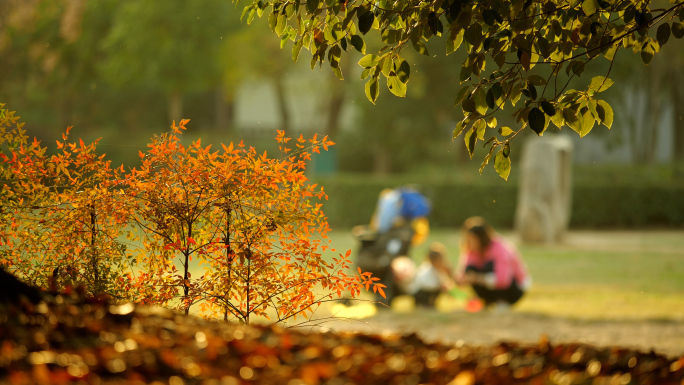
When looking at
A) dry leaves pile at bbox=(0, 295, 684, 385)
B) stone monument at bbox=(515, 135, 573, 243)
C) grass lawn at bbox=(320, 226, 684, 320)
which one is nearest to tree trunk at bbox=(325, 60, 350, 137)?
grass lawn at bbox=(320, 226, 684, 320)

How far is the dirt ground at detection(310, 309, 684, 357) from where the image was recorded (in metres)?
7.18

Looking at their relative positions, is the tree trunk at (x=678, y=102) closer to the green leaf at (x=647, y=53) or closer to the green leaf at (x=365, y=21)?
the green leaf at (x=647, y=53)

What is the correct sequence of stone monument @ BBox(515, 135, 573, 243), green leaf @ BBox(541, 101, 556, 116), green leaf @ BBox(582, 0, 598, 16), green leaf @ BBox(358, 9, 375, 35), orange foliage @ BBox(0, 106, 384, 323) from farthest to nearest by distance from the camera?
stone monument @ BBox(515, 135, 573, 243), orange foliage @ BBox(0, 106, 384, 323), green leaf @ BBox(582, 0, 598, 16), green leaf @ BBox(358, 9, 375, 35), green leaf @ BBox(541, 101, 556, 116)

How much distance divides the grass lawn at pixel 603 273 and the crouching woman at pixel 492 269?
0.36 meters

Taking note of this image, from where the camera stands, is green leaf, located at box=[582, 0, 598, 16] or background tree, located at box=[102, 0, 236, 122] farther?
background tree, located at box=[102, 0, 236, 122]

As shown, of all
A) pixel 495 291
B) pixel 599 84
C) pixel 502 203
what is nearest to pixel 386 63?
pixel 599 84

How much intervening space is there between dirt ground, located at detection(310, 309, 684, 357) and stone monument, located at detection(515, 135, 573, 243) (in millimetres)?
7092

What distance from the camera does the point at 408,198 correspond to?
933cm

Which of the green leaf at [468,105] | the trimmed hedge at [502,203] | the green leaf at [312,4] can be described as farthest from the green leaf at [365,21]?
the trimmed hedge at [502,203]

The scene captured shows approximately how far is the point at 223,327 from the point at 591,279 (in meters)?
9.77

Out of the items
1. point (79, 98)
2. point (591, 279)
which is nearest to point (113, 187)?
point (591, 279)

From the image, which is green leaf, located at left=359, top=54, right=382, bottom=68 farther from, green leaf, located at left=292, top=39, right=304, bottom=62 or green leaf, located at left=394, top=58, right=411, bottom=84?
green leaf, located at left=292, top=39, right=304, bottom=62

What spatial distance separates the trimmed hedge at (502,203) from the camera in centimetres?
1845

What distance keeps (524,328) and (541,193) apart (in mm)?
8008
